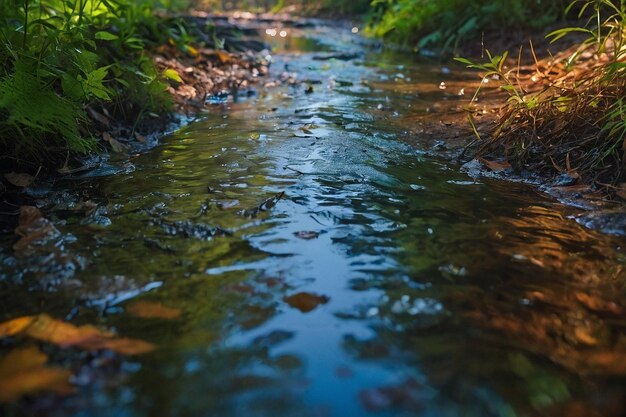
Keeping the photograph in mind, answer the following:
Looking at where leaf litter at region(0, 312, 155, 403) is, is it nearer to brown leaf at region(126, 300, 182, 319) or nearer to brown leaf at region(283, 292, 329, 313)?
brown leaf at region(126, 300, 182, 319)

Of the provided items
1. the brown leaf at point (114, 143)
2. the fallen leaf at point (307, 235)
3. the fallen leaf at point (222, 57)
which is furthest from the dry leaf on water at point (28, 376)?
the fallen leaf at point (222, 57)

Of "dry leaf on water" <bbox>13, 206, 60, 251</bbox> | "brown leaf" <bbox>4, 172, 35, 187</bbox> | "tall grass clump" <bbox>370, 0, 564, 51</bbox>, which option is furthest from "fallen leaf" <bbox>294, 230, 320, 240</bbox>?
"tall grass clump" <bbox>370, 0, 564, 51</bbox>

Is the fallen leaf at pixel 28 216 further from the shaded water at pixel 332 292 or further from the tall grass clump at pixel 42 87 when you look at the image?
the tall grass clump at pixel 42 87

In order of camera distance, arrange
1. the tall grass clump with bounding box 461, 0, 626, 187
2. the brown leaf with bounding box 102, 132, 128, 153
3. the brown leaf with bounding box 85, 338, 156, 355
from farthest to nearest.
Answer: the brown leaf with bounding box 102, 132, 128, 153 → the tall grass clump with bounding box 461, 0, 626, 187 → the brown leaf with bounding box 85, 338, 156, 355

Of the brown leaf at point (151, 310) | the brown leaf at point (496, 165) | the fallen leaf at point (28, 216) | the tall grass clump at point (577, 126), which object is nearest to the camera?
the brown leaf at point (151, 310)

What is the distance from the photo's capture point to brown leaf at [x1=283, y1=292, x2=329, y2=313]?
5.36ft

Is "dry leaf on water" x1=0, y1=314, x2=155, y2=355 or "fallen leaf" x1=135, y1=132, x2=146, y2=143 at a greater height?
"dry leaf on water" x1=0, y1=314, x2=155, y2=355

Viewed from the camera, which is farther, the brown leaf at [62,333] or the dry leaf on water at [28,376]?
the brown leaf at [62,333]

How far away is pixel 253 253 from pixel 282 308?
0.41 m

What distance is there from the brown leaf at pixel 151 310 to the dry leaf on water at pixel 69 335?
127 millimetres

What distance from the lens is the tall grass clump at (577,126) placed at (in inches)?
107

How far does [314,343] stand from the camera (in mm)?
1461

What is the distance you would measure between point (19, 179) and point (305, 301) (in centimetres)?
184

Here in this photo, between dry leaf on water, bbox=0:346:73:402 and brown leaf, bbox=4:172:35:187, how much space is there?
1459mm
